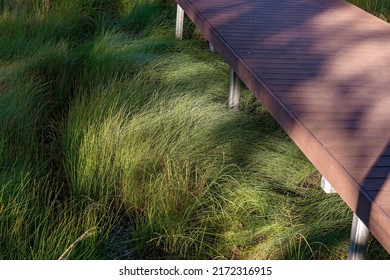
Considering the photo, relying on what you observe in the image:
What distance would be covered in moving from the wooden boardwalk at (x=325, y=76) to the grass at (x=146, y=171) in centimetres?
36

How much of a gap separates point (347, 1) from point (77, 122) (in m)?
3.43

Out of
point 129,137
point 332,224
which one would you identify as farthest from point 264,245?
point 129,137

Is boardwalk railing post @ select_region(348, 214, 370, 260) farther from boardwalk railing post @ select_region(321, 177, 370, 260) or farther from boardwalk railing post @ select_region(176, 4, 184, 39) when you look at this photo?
boardwalk railing post @ select_region(176, 4, 184, 39)

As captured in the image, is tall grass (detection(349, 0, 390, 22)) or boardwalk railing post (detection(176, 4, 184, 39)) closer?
tall grass (detection(349, 0, 390, 22))

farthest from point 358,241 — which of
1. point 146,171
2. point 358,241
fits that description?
point 146,171

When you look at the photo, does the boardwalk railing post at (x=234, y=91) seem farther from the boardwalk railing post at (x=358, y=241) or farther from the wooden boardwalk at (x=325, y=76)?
the boardwalk railing post at (x=358, y=241)

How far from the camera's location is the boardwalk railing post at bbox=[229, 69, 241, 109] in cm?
501

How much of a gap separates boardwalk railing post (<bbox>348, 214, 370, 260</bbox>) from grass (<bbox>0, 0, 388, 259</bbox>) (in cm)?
21

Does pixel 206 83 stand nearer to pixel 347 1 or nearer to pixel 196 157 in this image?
pixel 196 157

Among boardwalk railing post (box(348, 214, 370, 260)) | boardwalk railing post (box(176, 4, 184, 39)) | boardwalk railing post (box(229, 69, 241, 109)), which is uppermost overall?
boardwalk railing post (box(348, 214, 370, 260))

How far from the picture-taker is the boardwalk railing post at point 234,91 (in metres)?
5.01

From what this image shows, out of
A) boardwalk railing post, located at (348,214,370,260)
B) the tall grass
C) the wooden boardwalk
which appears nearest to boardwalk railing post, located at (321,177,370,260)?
boardwalk railing post, located at (348,214,370,260)

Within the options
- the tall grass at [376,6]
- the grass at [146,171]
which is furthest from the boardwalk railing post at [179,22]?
the tall grass at [376,6]

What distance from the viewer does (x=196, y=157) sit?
399 cm
